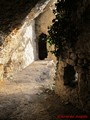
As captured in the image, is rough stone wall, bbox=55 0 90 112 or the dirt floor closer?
rough stone wall, bbox=55 0 90 112

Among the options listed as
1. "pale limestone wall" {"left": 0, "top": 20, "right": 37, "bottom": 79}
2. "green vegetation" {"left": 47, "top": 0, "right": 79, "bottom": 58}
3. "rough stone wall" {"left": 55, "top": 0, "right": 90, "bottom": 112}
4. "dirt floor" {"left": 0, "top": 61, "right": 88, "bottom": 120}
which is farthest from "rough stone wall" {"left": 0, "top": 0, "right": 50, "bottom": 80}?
"rough stone wall" {"left": 55, "top": 0, "right": 90, "bottom": 112}

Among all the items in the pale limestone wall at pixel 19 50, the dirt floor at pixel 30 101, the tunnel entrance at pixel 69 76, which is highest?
the pale limestone wall at pixel 19 50

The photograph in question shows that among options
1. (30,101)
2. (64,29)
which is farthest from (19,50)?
(64,29)

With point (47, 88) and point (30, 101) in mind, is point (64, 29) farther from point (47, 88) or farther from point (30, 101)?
point (47, 88)

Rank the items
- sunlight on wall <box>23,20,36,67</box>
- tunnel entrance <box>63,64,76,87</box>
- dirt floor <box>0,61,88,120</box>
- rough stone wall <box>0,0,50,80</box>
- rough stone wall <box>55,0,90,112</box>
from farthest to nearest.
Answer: sunlight on wall <box>23,20,36,67</box> < rough stone wall <box>0,0,50,80</box> < tunnel entrance <box>63,64,76,87</box> < dirt floor <box>0,61,88,120</box> < rough stone wall <box>55,0,90,112</box>

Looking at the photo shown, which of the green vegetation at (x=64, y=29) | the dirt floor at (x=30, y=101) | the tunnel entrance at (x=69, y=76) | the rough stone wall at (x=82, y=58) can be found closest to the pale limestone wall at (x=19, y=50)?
the dirt floor at (x=30, y=101)

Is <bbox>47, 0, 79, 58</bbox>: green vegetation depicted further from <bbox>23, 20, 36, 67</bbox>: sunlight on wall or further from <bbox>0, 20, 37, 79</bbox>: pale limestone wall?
<bbox>23, 20, 36, 67</bbox>: sunlight on wall

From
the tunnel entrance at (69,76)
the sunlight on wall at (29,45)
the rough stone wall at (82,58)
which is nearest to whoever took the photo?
the rough stone wall at (82,58)

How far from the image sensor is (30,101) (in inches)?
347

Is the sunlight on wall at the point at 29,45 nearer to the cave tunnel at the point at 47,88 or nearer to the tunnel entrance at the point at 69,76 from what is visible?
the cave tunnel at the point at 47,88

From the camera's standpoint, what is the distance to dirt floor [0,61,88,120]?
7.21 m

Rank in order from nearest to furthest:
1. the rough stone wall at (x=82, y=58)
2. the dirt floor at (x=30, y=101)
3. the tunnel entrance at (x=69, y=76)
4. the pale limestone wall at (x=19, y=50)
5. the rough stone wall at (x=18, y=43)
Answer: the rough stone wall at (x=82, y=58) → the dirt floor at (x=30, y=101) → the tunnel entrance at (x=69, y=76) → the rough stone wall at (x=18, y=43) → the pale limestone wall at (x=19, y=50)

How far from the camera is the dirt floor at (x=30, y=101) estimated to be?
7.21 meters

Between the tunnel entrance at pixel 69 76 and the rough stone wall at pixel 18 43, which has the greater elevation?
the rough stone wall at pixel 18 43
